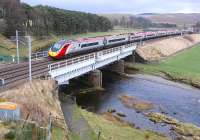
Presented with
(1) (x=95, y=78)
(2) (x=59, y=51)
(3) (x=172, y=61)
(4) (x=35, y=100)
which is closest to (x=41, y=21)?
(3) (x=172, y=61)

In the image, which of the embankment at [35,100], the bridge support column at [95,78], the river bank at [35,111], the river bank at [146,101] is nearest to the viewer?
the river bank at [35,111]

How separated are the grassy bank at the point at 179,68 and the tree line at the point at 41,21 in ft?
123

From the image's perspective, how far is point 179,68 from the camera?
294 feet

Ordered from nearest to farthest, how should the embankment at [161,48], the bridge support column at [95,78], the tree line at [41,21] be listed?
1. the bridge support column at [95,78]
2. the embankment at [161,48]
3. the tree line at [41,21]

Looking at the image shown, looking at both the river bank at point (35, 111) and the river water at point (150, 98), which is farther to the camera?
the river water at point (150, 98)

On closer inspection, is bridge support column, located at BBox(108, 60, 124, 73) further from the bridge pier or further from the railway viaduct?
the bridge pier

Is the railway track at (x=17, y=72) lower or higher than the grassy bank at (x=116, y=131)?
higher

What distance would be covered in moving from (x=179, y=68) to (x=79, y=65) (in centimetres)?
Answer: 4199

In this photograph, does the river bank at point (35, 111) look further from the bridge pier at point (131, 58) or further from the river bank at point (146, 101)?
the bridge pier at point (131, 58)

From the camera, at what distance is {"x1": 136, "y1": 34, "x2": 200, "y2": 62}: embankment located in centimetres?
10106

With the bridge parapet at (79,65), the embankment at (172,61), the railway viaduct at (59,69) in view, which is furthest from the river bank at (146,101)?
the embankment at (172,61)

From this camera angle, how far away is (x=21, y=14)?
110 metres

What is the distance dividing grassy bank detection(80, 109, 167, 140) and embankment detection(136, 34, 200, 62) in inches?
2209

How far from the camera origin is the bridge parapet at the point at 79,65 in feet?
157
